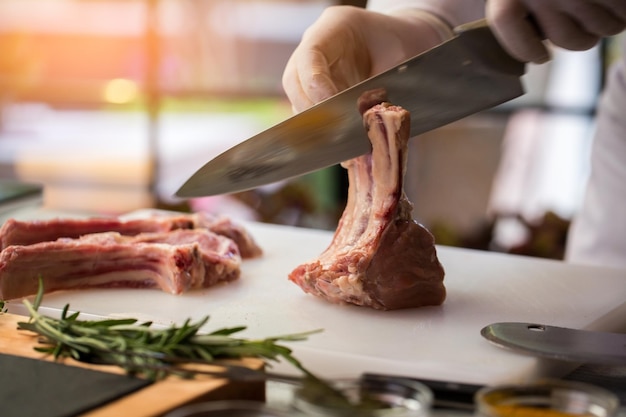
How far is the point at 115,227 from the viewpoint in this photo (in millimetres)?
2758

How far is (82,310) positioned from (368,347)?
29.0 inches

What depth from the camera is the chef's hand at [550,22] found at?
7.15ft

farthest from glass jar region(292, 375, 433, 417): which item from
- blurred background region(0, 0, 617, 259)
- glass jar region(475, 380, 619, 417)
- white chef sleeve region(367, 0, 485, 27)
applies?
blurred background region(0, 0, 617, 259)

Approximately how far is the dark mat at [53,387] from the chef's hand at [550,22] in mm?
1185

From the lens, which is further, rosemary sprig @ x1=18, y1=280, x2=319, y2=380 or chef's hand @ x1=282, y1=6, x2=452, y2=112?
chef's hand @ x1=282, y1=6, x2=452, y2=112

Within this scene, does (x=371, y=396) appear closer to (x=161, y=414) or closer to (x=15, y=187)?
(x=161, y=414)

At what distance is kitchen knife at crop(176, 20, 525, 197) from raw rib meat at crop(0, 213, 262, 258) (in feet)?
0.89

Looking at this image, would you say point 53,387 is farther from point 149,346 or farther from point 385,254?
point 385,254

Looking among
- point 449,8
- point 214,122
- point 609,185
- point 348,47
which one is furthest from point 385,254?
point 214,122

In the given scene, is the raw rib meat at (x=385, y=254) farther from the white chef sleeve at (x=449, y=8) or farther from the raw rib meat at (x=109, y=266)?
the white chef sleeve at (x=449, y=8)

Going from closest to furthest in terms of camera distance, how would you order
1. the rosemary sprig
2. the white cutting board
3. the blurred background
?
1. the rosemary sprig
2. the white cutting board
3. the blurred background

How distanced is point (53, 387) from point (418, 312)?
95cm

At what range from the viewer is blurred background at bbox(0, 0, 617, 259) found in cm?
579

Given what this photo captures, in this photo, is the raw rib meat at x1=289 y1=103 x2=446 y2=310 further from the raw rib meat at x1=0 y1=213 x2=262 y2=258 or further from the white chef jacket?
the white chef jacket
